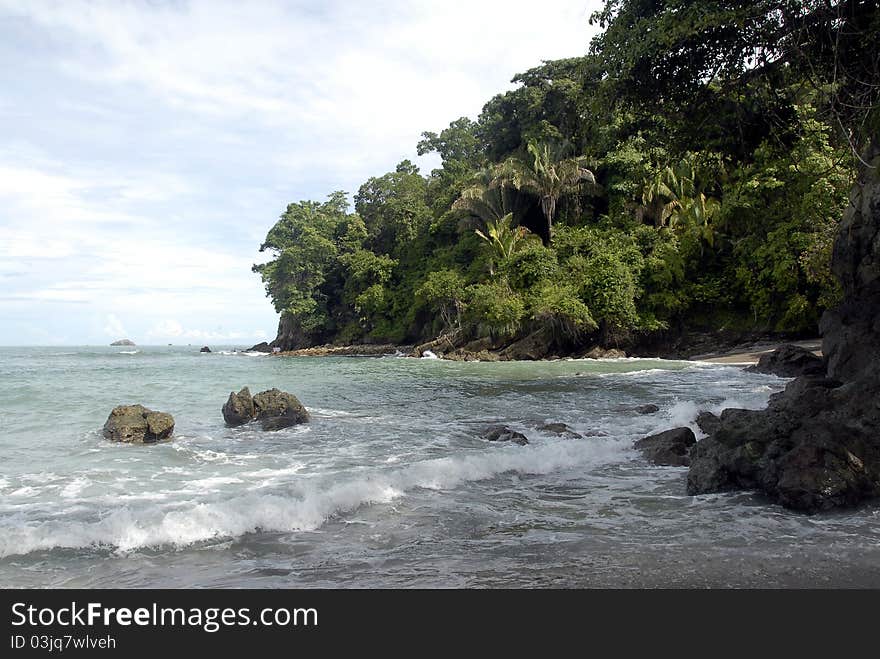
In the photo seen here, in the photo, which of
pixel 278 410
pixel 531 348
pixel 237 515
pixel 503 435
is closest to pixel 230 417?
pixel 278 410

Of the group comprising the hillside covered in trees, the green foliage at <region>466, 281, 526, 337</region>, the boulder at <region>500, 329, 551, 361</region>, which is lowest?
the boulder at <region>500, 329, 551, 361</region>

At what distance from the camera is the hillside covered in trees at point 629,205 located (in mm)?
8789

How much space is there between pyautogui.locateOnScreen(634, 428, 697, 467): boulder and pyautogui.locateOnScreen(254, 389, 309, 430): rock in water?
21.5 ft

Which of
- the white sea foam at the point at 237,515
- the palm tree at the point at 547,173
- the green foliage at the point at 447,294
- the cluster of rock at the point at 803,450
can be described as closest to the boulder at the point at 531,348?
the green foliage at the point at 447,294

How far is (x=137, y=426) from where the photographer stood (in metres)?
10.0

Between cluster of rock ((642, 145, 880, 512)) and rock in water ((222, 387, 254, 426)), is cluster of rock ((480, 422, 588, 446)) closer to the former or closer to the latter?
cluster of rock ((642, 145, 880, 512))

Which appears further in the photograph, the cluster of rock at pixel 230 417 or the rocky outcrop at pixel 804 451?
the cluster of rock at pixel 230 417

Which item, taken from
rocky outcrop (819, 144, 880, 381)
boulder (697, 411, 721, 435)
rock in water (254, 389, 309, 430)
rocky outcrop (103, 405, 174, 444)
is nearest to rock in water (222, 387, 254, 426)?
rock in water (254, 389, 309, 430)

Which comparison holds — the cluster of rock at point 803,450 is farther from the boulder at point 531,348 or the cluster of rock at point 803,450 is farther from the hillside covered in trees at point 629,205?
the boulder at point 531,348

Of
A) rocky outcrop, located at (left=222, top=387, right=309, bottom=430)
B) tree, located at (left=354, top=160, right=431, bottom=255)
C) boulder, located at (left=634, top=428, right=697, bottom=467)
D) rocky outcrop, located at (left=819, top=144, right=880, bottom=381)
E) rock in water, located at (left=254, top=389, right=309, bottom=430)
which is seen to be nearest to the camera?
boulder, located at (left=634, top=428, right=697, bottom=467)

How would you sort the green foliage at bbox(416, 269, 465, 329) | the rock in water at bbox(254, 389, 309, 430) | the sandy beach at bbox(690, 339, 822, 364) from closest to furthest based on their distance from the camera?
the rock in water at bbox(254, 389, 309, 430) < the sandy beach at bbox(690, 339, 822, 364) < the green foliage at bbox(416, 269, 465, 329)

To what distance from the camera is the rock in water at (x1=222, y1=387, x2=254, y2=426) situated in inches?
468

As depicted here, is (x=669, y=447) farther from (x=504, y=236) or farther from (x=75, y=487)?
(x=504, y=236)

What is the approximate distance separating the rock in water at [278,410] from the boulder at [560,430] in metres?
4.84
